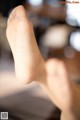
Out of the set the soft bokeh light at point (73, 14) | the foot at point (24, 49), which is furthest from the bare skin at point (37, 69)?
the soft bokeh light at point (73, 14)

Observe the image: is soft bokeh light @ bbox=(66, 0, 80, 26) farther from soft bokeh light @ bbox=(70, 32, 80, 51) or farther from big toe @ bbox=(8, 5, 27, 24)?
big toe @ bbox=(8, 5, 27, 24)

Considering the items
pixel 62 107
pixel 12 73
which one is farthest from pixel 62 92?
pixel 12 73

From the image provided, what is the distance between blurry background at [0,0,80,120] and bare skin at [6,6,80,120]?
21mm

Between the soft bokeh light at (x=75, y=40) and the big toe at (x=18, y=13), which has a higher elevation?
the big toe at (x=18, y=13)

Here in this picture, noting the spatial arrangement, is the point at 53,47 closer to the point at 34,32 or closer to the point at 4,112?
the point at 34,32

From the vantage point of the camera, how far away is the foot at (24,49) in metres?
0.77

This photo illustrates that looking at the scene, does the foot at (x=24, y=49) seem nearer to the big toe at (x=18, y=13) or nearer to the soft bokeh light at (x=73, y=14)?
the big toe at (x=18, y=13)

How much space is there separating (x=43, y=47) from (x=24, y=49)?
0.06 metres

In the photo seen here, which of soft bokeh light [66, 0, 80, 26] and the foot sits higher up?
soft bokeh light [66, 0, 80, 26]

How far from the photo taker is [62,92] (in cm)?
78

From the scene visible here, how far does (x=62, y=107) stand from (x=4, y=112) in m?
0.19

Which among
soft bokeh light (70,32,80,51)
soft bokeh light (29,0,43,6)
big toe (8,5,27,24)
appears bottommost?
soft bokeh light (70,32,80,51)

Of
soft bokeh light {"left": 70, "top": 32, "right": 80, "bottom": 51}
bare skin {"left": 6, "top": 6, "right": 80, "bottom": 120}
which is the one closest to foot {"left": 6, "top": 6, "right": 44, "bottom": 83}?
bare skin {"left": 6, "top": 6, "right": 80, "bottom": 120}

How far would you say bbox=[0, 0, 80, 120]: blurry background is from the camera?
78cm
